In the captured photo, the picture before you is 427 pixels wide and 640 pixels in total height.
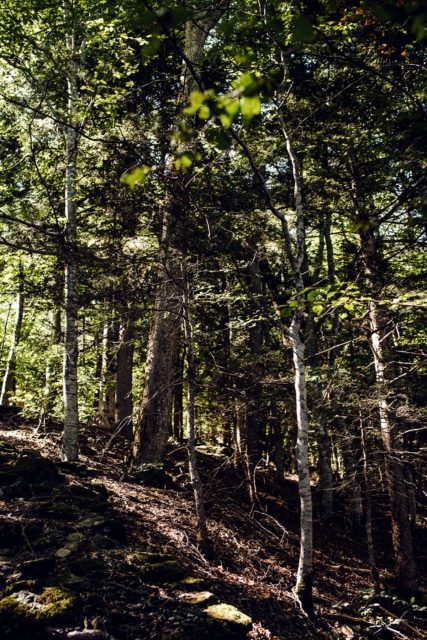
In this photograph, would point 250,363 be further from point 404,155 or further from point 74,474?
point 404,155

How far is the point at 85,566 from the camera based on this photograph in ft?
17.2

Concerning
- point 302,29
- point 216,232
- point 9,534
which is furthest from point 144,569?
point 302,29

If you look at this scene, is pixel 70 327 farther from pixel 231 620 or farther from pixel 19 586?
pixel 231 620

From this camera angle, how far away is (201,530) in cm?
730

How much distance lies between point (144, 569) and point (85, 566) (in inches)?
30.8

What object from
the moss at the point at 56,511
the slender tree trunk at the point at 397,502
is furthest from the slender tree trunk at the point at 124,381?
the slender tree trunk at the point at 397,502

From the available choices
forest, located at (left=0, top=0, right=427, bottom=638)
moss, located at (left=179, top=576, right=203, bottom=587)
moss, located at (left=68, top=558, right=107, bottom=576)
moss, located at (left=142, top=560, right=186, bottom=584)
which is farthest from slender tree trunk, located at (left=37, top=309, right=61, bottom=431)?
moss, located at (left=179, top=576, right=203, bottom=587)

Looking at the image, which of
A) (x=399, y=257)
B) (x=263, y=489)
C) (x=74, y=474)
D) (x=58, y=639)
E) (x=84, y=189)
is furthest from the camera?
(x=263, y=489)

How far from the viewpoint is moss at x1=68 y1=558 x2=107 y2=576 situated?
5.16 meters

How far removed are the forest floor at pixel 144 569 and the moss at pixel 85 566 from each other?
0.01 metres

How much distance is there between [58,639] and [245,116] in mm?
4855

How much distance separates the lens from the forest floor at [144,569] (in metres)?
4.55

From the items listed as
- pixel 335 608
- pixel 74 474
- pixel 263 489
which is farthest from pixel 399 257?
pixel 74 474

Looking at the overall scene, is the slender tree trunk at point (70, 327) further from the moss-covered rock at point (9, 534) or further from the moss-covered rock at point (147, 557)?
the moss-covered rock at point (147, 557)
